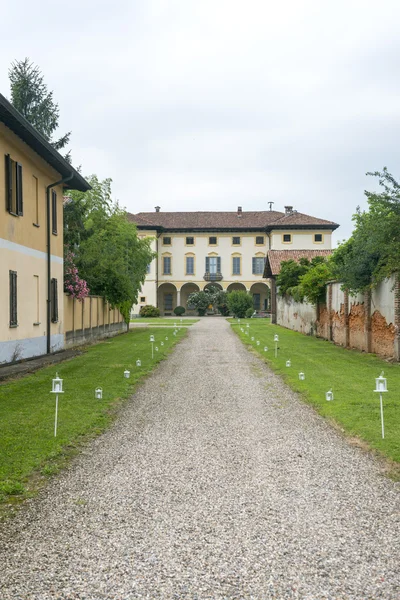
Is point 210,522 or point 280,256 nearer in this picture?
point 210,522

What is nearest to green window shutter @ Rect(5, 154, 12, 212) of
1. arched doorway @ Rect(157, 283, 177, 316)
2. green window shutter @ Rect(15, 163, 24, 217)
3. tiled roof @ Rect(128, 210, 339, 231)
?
green window shutter @ Rect(15, 163, 24, 217)

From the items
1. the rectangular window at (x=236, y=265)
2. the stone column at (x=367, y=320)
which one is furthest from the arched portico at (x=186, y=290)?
the stone column at (x=367, y=320)

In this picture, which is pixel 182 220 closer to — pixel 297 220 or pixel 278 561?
pixel 297 220

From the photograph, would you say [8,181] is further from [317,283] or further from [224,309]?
[224,309]

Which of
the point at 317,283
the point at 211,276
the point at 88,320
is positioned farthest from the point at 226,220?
the point at 88,320

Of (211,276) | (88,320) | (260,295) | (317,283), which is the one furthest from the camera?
(260,295)

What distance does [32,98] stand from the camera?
3375 cm

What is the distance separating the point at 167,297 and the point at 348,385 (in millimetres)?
58748

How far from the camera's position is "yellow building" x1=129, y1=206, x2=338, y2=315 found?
6625 cm

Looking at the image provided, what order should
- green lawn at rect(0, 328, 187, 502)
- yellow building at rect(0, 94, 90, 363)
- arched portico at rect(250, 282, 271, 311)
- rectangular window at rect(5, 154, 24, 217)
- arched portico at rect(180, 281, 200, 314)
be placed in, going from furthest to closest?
arched portico at rect(180, 281, 200, 314) → arched portico at rect(250, 282, 271, 311) → rectangular window at rect(5, 154, 24, 217) → yellow building at rect(0, 94, 90, 363) → green lawn at rect(0, 328, 187, 502)

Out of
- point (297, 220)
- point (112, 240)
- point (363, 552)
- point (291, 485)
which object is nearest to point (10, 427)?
point (291, 485)

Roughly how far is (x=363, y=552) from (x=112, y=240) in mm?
25330

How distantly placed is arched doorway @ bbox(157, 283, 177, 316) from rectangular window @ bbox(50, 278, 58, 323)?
5021cm

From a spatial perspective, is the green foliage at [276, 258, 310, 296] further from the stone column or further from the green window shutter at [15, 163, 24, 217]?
the green window shutter at [15, 163, 24, 217]
